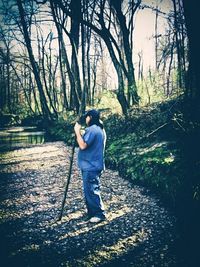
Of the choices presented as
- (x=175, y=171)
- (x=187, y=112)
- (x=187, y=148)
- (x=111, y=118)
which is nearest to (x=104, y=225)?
(x=175, y=171)

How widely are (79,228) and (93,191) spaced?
2.76 feet

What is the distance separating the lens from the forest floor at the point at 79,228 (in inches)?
175

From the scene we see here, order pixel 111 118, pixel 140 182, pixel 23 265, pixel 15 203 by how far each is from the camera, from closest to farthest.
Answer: pixel 23 265, pixel 15 203, pixel 140 182, pixel 111 118

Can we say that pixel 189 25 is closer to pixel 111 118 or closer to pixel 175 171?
pixel 175 171

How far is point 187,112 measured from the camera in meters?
8.31

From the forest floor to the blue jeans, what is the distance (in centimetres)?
28

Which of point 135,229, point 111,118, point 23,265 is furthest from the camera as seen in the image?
point 111,118

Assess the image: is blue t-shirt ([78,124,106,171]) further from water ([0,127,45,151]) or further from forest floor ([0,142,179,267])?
water ([0,127,45,151])

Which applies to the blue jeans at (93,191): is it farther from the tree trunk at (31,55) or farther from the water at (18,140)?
the tree trunk at (31,55)

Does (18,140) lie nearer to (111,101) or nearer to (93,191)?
(111,101)

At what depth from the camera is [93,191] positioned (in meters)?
5.56

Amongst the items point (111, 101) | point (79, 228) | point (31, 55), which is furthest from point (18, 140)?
point (79, 228)

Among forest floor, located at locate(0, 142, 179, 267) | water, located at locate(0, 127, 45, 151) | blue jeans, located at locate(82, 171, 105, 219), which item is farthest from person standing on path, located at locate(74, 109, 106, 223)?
water, located at locate(0, 127, 45, 151)

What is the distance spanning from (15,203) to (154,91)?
1065 cm
